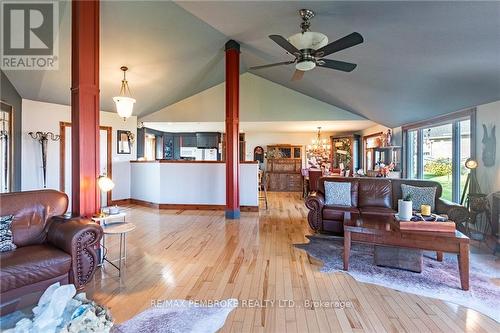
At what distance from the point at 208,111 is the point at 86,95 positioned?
506 centimetres

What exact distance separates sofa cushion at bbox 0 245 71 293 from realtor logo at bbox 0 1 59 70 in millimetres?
3206

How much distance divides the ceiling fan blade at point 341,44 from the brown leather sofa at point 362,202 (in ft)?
7.77

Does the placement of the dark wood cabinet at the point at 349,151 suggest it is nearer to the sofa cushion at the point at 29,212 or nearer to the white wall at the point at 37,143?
the white wall at the point at 37,143

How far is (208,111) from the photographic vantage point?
7.82 m

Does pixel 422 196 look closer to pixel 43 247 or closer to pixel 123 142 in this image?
pixel 43 247

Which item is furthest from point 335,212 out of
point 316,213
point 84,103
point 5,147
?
point 5,147

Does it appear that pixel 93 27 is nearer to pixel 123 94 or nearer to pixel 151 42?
pixel 151 42

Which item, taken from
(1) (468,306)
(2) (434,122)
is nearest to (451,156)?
(2) (434,122)

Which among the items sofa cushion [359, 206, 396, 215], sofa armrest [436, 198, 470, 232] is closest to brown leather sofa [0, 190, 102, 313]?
sofa cushion [359, 206, 396, 215]

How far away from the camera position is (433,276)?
9.31 feet

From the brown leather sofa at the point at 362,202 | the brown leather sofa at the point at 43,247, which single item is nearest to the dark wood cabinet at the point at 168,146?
the brown leather sofa at the point at 362,202

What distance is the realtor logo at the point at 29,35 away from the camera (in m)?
3.56

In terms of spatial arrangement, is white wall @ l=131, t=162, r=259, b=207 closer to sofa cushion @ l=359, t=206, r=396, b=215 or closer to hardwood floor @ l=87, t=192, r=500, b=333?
hardwood floor @ l=87, t=192, r=500, b=333

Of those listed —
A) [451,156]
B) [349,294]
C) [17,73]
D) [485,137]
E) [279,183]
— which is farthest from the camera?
[279,183]
